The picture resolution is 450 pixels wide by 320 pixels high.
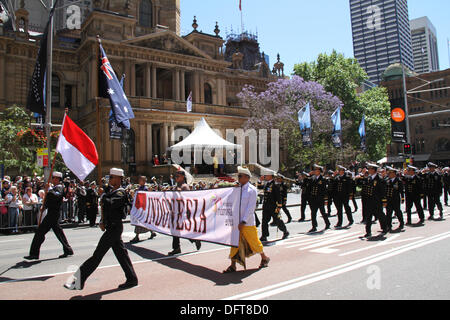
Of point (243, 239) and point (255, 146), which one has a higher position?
point (255, 146)

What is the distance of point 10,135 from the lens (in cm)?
2327

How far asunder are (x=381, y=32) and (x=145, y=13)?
4924 cm

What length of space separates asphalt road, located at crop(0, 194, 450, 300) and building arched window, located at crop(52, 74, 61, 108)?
104 feet

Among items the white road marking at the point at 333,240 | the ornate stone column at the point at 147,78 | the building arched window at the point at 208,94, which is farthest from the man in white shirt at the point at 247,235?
the building arched window at the point at 208,94

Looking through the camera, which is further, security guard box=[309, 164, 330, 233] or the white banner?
security guard box=[309, 164, 330, 233]

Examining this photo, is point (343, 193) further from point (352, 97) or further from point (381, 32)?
point (381, 32)

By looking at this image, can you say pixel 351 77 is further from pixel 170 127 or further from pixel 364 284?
pixel 364 284

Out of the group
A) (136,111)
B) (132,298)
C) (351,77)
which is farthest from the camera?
(351,77)

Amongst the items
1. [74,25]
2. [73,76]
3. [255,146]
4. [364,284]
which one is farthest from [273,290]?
[74,25]

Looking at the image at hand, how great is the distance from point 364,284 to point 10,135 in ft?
78.7

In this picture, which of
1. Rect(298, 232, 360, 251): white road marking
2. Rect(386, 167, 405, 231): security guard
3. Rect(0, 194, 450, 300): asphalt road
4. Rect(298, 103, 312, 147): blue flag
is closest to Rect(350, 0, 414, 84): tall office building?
Rect(298, 103, 312, 147): blue flag

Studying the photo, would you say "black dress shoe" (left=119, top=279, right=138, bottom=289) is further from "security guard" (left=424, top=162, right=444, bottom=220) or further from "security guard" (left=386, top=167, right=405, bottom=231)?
"security guard" (left=424, top=162, right=444, bottom=220)

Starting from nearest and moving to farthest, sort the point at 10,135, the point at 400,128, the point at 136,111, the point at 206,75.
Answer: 1. the point at 10,135
2. the point at 400,128
3. the point at 136,111
4. the point at 206,75

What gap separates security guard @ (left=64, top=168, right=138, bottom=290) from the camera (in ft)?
18.6
